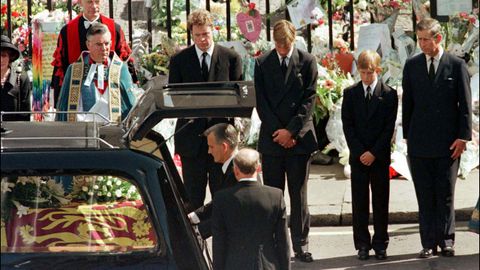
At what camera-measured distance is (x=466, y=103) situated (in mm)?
9680

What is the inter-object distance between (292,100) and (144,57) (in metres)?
3.52

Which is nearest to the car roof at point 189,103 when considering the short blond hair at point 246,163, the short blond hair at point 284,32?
the short blond hair at point 246,163

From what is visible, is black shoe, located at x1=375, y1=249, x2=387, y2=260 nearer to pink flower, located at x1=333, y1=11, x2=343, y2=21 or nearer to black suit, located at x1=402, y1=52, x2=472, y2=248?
black suit, located at x1=402, y1=52, x2=472, y2=248

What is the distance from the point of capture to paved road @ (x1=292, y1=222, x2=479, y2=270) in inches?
379

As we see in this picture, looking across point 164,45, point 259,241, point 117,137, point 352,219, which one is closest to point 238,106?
point 117,137

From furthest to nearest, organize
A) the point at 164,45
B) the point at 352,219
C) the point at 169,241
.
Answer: the point at 164,45, the point at 352,219, the point at 169,241

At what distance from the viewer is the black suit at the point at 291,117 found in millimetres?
9867

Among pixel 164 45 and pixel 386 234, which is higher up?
pixel 164 45

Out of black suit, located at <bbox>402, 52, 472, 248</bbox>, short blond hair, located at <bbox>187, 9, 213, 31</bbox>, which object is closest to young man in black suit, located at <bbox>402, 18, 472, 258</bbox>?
black suit, located at <bbox>402, 52, 472, 248</bbox>

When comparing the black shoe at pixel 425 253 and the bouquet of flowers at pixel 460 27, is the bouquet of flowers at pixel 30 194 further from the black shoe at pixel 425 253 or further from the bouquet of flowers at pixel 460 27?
the bouquet of flowers at pixel 460 27

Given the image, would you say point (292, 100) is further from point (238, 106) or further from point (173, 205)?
point (173, 205)

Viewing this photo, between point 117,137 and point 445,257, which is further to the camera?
point 445,257

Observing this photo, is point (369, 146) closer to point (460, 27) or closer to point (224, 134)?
point (224, 134)

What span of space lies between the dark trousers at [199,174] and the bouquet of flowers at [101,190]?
4.17 meters
